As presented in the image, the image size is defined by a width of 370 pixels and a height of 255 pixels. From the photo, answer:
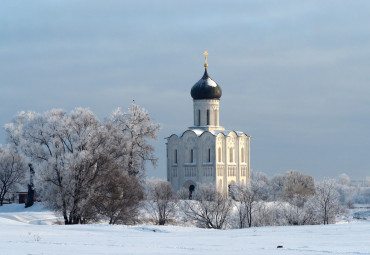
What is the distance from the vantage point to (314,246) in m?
15.5

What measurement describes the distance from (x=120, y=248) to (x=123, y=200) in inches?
688

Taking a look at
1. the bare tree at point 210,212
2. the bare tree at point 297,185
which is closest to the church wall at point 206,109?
the bare tree at point 297,185

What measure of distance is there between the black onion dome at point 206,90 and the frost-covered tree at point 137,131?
14152mm

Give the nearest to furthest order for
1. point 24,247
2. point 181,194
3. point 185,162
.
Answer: point 24,247, point 181,194, point 185,162

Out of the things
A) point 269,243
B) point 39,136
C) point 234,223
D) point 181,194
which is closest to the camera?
point 269,243

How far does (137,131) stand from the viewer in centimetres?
4325

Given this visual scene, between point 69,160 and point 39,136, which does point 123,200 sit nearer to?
point 69,160

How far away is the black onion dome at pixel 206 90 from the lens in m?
57.7

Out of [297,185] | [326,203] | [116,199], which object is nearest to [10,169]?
[116,199]

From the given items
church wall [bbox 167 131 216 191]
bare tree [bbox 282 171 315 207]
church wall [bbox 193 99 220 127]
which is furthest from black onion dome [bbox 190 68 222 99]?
bare tree [bbox 282 171 315 207]

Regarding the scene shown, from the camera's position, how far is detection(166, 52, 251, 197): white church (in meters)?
56.9

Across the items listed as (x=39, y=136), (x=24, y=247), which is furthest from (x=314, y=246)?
(x=39, y=136)

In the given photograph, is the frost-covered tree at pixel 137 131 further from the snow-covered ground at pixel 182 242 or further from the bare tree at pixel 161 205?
the snow-covered ground at pixel 182 242

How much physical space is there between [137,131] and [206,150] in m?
14.9
